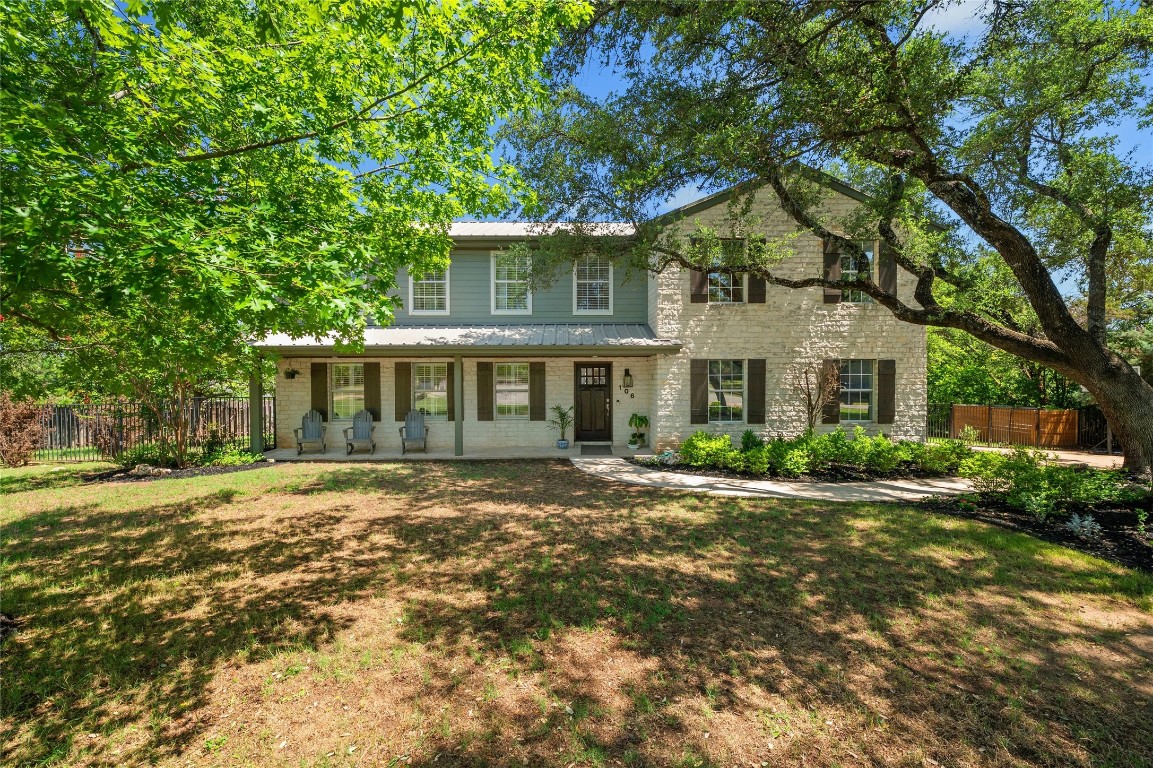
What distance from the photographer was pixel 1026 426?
43.7 feet

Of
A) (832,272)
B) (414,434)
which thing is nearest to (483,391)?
(414,434)

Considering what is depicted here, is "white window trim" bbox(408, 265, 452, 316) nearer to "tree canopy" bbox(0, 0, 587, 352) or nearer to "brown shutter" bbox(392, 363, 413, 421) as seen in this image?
"brown shutter" bbox(392, 363, 413, 421)

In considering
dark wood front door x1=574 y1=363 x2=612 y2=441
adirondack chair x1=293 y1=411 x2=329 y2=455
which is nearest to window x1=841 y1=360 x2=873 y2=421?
dark wood front door x1=574 y1=363 x2=612 y2=441

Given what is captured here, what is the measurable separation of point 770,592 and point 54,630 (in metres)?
5.96

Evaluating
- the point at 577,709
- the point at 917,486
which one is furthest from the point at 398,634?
the point at 917,486

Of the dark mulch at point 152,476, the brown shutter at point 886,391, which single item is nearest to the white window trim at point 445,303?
the dark mulch at point 152,476

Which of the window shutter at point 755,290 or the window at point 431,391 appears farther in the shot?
the window at point 431,391

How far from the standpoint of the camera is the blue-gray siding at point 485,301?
12234 millimetres

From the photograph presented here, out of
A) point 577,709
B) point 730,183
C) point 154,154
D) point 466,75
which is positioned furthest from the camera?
point 730,183

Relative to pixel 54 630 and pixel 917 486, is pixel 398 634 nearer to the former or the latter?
pixel 54 630

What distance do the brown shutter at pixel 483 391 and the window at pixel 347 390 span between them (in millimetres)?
3095

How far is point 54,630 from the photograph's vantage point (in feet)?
12.0

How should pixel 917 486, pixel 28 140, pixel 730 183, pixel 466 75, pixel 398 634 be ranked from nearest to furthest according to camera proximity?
pixel 28 140
pixel 398 634
pixel 466 75
pixel 730 183
pixel 917 486

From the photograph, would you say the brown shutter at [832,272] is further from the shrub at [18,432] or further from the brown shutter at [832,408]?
the shrub at [18,432]
